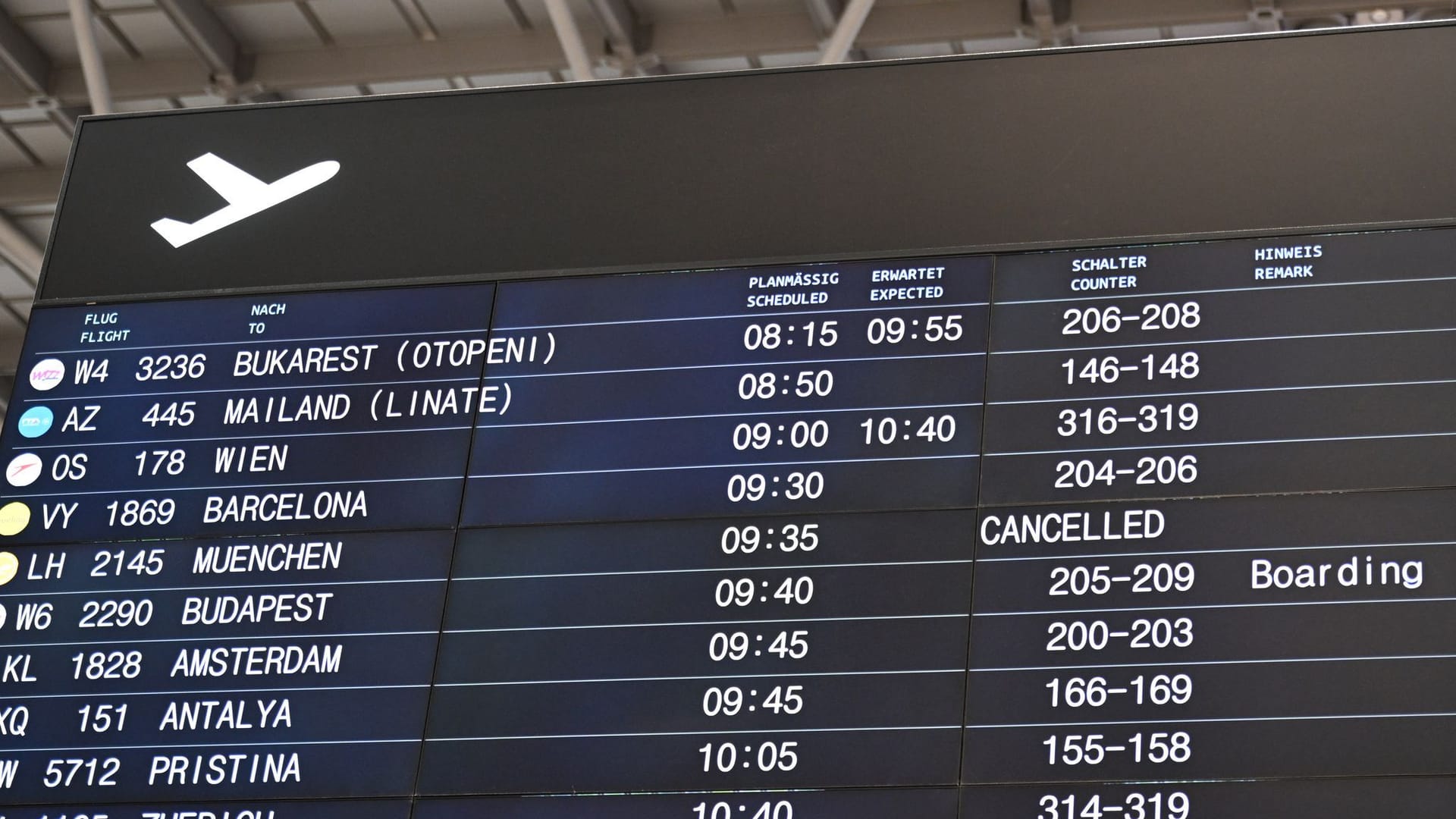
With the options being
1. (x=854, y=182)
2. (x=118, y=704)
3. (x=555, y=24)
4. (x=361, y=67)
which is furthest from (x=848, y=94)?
(x=361, y=67)

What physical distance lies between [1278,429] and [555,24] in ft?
21.7

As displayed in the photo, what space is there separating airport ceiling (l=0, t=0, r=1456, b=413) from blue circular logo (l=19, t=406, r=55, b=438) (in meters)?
5.16

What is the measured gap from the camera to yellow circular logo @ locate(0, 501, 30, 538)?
21.4 feet

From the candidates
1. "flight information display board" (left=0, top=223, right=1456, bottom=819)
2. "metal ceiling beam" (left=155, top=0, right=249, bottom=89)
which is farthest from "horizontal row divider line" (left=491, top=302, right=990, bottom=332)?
"metal ceiling beam" (left=155, top=0, right=249, bottom=89)

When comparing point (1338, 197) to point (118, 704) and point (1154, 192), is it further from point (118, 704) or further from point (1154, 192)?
point (118, 704)

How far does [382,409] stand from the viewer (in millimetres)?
6449

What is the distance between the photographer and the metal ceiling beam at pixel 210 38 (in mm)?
12250

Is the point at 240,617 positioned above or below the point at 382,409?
below

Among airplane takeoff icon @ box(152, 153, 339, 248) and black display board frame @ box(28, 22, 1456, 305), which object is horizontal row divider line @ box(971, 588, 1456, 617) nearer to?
black display board frame @ box(28, 22, 1456, 305)

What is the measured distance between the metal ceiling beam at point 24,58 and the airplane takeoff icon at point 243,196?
6.27 metres

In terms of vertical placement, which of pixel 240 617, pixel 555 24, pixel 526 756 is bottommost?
pixel 526 756

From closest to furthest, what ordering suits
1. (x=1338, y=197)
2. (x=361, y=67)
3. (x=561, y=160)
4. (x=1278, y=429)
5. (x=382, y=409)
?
(x=1278, y=429) < (x=1338, y=197) < (x=382, y=409) < (x=561, y=160) < (x=361, y=67)

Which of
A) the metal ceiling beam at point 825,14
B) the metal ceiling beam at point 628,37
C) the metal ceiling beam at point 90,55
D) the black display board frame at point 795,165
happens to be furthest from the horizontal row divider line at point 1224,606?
the metal ceiling beam at point 90,55

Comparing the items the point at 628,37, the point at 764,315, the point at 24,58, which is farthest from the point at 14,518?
the point at 24,58
